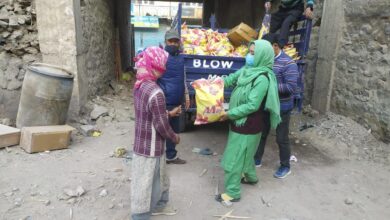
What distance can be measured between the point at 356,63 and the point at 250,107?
334 centimetres

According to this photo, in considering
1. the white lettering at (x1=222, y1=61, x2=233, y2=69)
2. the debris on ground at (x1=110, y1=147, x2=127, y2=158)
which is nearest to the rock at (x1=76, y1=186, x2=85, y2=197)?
the debris on ground at (x1=110, y1=147, x2=127, y2=158)

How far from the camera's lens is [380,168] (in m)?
4.45

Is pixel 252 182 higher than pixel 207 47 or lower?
lower

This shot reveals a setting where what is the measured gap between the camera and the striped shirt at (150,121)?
2.53 m

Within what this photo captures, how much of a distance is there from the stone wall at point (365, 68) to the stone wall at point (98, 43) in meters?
4.50

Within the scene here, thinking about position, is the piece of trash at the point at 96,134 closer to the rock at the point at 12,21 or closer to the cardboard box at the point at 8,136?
the cardboard box at the point at 8,136

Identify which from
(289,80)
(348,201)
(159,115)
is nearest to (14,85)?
(159,115)

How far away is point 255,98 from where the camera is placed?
10.00 ft

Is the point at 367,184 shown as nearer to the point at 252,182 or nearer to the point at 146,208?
the point at 252,182

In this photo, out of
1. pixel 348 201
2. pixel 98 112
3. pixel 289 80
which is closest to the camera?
pixel 348 201

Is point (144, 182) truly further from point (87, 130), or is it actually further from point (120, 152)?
point (87, 130)

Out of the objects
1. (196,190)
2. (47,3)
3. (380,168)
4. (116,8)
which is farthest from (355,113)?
(116,8)

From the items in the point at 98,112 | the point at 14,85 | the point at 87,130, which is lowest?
the point at 87,130

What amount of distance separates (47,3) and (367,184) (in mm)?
5238
